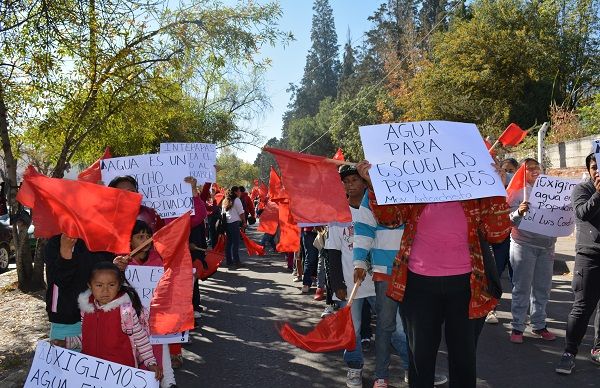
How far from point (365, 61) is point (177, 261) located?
70.0m

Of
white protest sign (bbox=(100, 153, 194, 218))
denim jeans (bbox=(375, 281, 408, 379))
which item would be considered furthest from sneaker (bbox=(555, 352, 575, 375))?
white protest sign (bbox=(100, 153, 194, 218))

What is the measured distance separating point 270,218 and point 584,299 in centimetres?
828

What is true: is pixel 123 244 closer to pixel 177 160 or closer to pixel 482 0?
pixel 177 160

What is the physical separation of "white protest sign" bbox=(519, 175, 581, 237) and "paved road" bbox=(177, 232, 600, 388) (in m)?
1.21

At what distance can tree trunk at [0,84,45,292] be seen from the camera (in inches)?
349

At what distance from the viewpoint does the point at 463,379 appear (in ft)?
10.8

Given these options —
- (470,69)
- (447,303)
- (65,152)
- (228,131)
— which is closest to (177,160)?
(447,303)

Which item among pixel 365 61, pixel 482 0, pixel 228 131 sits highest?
pixel 365 61

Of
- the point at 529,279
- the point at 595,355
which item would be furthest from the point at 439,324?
the point at 529,279

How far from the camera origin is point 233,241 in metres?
12.6

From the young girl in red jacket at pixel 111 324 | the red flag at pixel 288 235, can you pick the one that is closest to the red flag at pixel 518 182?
the red flag at pixel 288 235

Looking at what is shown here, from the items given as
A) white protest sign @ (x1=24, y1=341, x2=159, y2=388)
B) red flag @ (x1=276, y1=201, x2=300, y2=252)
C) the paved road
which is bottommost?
the paved road

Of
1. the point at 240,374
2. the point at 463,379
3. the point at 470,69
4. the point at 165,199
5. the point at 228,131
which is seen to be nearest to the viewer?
the point at 463,379

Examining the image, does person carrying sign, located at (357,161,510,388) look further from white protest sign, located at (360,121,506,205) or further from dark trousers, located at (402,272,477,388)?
white protest sign, located at (360,121,506,205)
